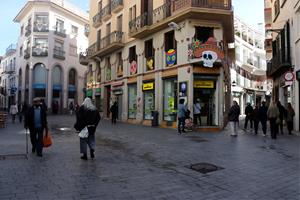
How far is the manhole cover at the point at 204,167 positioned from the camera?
23.2ft

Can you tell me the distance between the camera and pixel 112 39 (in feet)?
86.3

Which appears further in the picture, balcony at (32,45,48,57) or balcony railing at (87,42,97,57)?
balcony at (32,45,48,57)

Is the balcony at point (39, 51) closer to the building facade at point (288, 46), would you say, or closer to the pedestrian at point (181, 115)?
the building facade at point (288, 46)

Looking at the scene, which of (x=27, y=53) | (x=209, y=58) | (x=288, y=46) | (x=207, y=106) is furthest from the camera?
(x=27, y=53)

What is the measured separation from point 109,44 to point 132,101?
574 centimetres

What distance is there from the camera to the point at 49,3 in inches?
1624

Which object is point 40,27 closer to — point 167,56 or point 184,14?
point 167,56

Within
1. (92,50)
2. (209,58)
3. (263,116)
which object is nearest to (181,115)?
(209,58)

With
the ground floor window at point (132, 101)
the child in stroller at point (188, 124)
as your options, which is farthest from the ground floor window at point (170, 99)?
the ground floor window at point (132, 101)

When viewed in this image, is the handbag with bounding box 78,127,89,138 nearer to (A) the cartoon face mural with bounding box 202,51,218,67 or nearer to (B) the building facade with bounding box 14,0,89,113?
(A) the cartoon face mural with bounding box 202,51,218,67

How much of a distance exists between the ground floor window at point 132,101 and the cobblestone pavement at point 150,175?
13.7 m

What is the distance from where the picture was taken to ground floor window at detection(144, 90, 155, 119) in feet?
70.0

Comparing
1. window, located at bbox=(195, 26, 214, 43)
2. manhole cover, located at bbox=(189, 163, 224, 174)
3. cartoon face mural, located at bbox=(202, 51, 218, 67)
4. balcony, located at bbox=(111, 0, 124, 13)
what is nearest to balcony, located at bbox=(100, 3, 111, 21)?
balcony, located at bbox=(111, 0, 124, 13)

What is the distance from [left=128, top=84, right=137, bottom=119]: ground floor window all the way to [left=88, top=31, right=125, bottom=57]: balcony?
3837 mm
